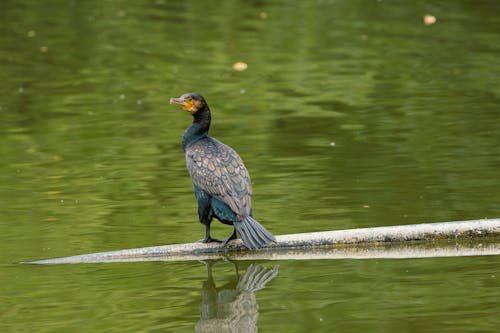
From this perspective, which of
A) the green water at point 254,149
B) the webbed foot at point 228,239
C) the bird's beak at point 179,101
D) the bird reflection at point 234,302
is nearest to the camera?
the bird reflection at point 234,302

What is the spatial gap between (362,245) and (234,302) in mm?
957

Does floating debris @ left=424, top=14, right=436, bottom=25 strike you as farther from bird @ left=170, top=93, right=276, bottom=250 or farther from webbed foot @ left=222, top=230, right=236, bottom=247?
webbed foot @ left=222, top=230, right=236, bottom=247

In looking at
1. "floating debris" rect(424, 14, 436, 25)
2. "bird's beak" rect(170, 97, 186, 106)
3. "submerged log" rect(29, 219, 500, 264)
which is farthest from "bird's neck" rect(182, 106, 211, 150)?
"floating debris" rect(424, 14, 436, 25)

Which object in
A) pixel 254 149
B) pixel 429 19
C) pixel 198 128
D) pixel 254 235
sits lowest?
pixel 429 19

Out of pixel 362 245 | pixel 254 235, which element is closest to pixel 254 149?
pixel 362 245

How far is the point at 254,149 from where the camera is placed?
928 centimetres

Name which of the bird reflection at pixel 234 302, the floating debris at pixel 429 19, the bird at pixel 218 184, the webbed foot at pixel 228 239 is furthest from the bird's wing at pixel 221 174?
the floating debris at pixel 429 19

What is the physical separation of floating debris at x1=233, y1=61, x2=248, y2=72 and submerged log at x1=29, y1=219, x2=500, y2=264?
6882 millimetres

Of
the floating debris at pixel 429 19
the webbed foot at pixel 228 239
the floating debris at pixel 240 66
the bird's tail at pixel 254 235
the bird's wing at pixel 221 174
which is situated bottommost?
the floating debris at pixel 429 19

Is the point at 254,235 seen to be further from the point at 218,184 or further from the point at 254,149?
the point at 254,149

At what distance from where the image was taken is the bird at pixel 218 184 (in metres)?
6.03

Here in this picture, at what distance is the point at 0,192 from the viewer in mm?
8141

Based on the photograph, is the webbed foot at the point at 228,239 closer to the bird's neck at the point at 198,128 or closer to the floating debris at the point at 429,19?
the bird's neck at the point at 198,128

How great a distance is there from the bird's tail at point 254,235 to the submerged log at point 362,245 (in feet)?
0.51
